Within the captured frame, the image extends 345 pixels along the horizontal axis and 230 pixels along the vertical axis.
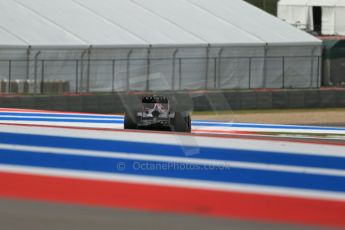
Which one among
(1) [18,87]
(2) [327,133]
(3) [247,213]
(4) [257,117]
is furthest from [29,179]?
(1) [18,87]

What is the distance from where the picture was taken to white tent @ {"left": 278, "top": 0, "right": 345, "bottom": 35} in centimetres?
5362

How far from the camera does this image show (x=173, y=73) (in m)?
30.0

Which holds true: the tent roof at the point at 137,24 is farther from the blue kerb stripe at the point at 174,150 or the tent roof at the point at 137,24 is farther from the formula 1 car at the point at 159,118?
the blue kerb stripe at the point at 174,150

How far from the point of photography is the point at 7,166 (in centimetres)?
845

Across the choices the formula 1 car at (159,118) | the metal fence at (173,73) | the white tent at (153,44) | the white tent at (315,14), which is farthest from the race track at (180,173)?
the white tent at (315,14)

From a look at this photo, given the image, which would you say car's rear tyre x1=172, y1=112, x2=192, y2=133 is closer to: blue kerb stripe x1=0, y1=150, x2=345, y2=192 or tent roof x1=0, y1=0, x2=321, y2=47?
blue kerb stripe x1=0, y1=150, x2=345, y2=192

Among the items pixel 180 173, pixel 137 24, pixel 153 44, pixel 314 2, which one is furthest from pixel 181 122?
pixel 314 2

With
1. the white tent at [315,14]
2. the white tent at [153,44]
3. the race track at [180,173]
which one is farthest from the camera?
the white tent at [315,14]

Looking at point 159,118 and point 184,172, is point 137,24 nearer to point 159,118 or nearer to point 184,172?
point 159,118

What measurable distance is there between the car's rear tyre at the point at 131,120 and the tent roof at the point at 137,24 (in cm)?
1780

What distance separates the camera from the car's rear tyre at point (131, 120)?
10.0 metres

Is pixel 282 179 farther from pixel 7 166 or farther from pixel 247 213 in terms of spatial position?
pixel 7 166

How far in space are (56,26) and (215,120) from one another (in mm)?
20209

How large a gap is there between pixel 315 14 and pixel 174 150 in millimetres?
50010
